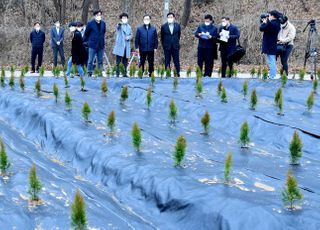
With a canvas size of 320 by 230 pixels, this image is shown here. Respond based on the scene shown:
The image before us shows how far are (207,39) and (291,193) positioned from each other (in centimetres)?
791

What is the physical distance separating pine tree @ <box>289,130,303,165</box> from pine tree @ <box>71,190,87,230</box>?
206 cm

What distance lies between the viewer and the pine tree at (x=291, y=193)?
10.2 ft

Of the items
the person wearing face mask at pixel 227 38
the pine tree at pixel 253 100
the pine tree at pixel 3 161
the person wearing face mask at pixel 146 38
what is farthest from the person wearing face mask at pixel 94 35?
the pine tree at pixel 3 161

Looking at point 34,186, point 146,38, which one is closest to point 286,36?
point 146,38

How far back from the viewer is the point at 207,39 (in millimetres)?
10773

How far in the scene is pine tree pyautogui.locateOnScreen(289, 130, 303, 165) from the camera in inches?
166

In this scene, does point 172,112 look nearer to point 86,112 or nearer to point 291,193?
point 86,112

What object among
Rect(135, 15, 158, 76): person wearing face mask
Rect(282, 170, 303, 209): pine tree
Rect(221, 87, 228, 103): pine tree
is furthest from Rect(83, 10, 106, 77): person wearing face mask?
Rect(282, 170, 303, 209): pine tree

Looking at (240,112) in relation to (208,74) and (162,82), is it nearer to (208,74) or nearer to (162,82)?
(162,82)

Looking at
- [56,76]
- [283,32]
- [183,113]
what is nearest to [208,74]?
[283,32]

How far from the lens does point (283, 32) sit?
34.0ft

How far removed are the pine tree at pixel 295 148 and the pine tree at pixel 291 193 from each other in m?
1.08

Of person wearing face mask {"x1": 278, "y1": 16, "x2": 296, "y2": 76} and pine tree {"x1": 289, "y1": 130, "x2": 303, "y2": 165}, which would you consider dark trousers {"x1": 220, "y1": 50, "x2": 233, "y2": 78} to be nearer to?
person wearing face mask {"x1": 278, "y1": 16, "x2": 296, "y2": 76}

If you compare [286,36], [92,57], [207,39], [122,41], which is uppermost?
[286,36]
